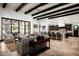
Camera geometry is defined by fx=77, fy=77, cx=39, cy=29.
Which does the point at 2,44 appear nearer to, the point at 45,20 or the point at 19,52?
the point at 19,52

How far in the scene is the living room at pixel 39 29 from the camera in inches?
83.8

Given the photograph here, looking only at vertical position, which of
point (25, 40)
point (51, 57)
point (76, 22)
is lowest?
point (51, 57)

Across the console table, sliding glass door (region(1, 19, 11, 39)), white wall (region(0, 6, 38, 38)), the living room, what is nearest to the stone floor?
the living room

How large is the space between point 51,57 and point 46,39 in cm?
53

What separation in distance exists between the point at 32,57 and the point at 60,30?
1.14 m

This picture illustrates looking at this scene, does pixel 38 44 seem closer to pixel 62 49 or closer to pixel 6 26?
pixel 62 49

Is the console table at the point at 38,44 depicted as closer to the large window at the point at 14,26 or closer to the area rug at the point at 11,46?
the large window at the point at 14,26

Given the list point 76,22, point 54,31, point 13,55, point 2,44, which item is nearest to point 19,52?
point 13,55

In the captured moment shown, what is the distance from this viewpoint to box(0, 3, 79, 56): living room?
2.13 meters

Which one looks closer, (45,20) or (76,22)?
(76,22)

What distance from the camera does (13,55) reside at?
6.92ft

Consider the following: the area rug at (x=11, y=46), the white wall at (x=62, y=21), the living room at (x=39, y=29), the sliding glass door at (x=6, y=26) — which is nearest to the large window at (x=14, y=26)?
the living room at (x=39, y=29)

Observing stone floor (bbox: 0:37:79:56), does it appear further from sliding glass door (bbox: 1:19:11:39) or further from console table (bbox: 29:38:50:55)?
sliding glass door (bbox: 1:19:11:39)

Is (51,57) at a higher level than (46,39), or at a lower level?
lower
